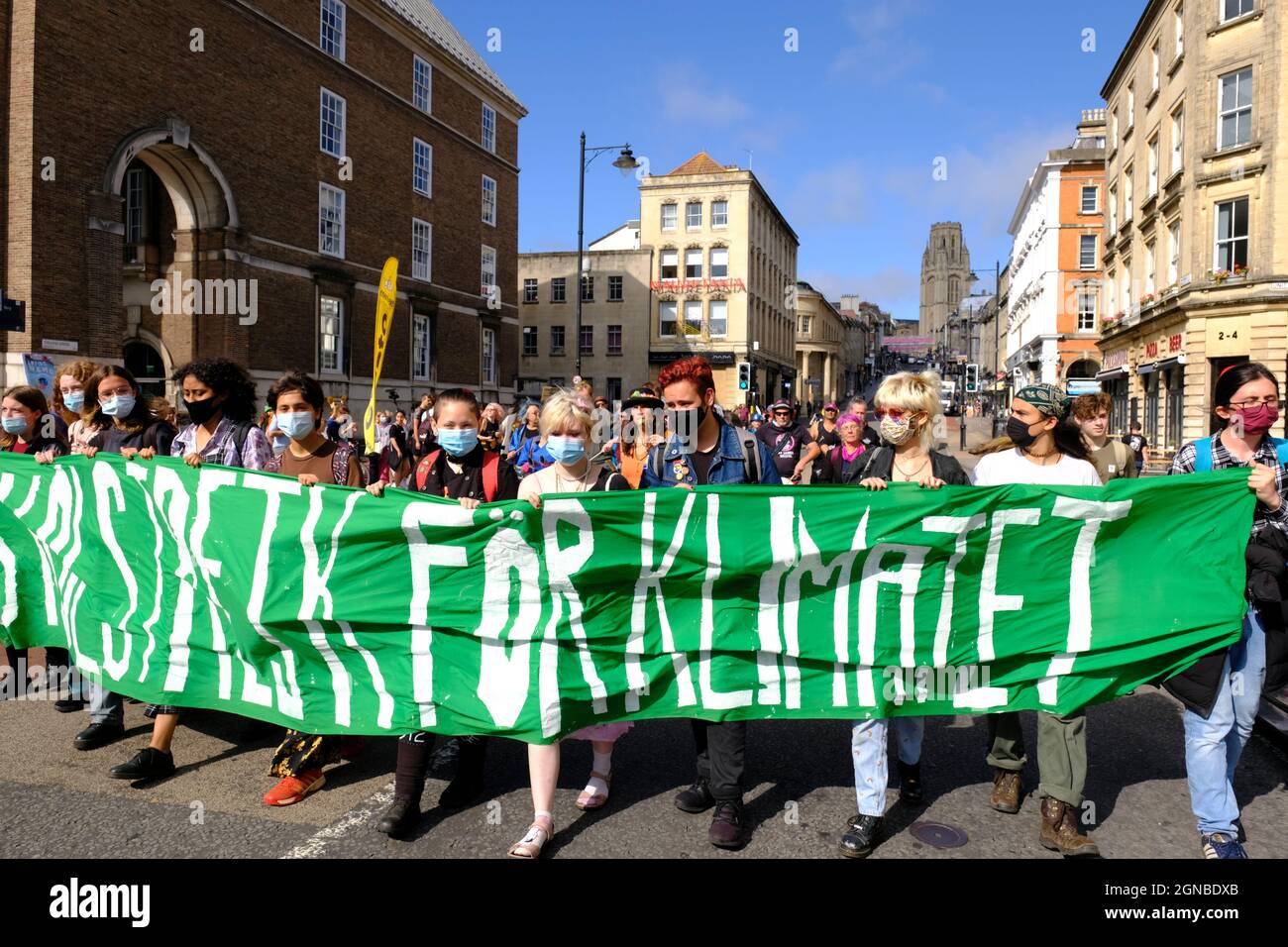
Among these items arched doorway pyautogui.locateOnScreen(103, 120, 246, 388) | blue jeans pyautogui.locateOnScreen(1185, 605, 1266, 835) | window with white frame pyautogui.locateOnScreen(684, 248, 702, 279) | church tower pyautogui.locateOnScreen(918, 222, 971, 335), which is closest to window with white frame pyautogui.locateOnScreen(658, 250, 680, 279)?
window with white frame pyautogui.locateOnScreen(684, 248, 702, 279)

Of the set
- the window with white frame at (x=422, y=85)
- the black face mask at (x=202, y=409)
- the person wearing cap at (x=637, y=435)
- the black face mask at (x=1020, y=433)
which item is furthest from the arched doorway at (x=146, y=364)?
the black face mask at (x=1020, y=433)

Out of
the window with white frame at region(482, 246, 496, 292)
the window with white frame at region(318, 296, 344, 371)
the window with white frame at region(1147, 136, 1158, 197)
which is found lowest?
the window with white frame at region(318, 296, 344, 371)

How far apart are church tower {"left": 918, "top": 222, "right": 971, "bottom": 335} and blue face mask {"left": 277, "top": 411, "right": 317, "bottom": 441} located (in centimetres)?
16304

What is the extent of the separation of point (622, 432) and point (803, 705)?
6.29 m

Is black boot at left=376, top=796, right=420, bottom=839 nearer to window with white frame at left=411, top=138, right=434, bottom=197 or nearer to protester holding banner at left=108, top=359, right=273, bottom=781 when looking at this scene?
protester holding banner at left=108, top=359, right=273, bottom=781

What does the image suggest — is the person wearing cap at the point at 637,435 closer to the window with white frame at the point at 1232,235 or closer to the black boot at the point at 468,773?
the black boot at the point at 468,773

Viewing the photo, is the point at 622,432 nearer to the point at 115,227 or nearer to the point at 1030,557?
the point at 1030,557

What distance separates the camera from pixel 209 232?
23688 mm

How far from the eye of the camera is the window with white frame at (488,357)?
37.7m

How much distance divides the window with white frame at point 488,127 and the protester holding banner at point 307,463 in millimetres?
34966

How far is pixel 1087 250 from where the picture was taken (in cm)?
5156

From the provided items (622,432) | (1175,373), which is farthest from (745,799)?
(1175,373)

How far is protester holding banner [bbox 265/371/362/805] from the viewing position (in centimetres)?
438

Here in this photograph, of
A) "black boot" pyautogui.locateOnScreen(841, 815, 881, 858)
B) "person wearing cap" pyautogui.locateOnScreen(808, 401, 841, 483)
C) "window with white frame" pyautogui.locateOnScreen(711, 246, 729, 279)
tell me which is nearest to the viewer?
"black boot" pyautogui.locateOnScreen(841, 815, 881, 858)
